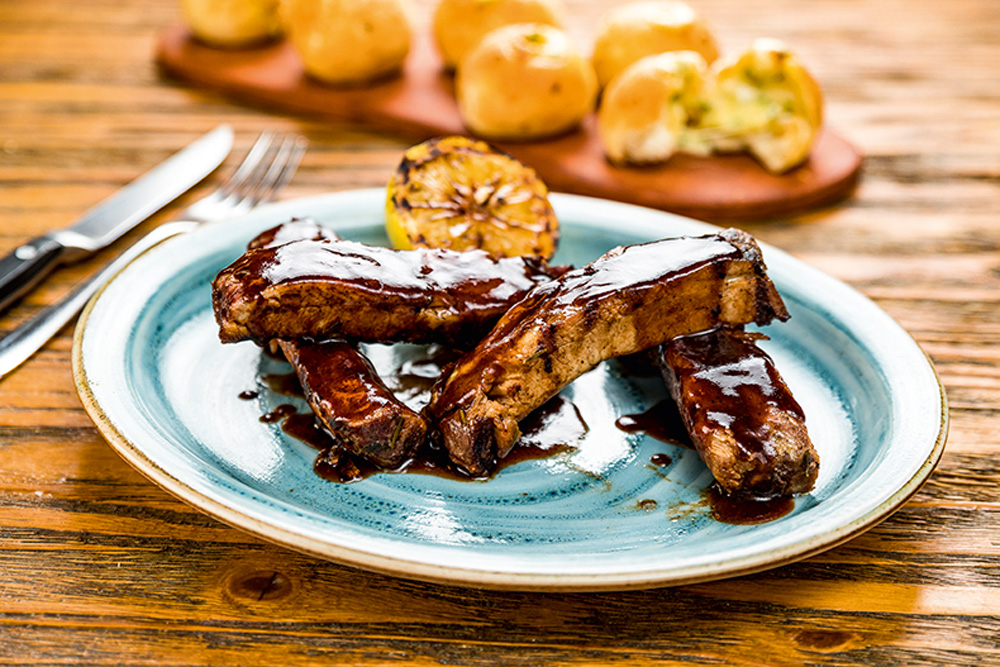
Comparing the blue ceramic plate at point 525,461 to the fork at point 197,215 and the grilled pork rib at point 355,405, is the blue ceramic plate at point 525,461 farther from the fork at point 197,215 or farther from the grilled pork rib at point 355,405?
the fork at point 197,215

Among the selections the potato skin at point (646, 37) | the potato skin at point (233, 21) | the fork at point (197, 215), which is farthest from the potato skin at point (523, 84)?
the potato skin at point (233, 21)

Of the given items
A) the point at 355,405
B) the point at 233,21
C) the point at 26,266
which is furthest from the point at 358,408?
the point at 233,21

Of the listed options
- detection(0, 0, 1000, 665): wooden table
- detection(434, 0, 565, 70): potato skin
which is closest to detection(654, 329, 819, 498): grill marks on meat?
detection(0, 0, 1000, 665): wooden table

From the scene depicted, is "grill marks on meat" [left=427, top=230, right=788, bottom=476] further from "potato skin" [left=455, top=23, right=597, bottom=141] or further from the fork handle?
"potato skin" [left=455, top=23, right=597, bottom=141]

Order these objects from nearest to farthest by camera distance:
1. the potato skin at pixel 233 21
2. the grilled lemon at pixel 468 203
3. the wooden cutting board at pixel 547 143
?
the grilled lemon at pixel 468 203 < the wooden cutting board at pixel 547 143 < the potato skin at pixel 233 21

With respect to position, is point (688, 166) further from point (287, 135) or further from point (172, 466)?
point (172, 466)

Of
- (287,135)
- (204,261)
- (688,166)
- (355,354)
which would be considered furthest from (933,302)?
(287,135)

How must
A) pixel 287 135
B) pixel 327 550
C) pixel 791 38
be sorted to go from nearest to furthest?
pixel 327 550, pixel 287 135, pixel 791 38
